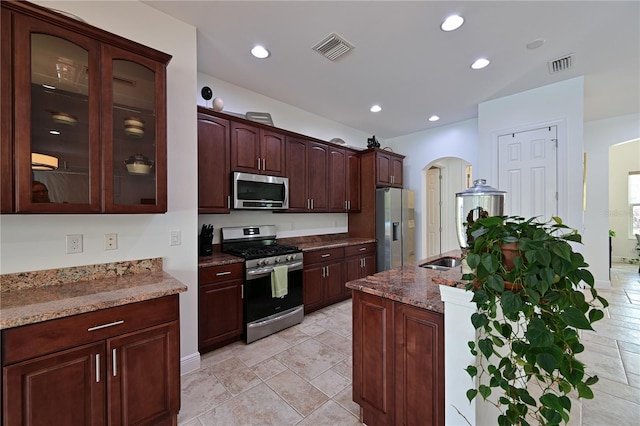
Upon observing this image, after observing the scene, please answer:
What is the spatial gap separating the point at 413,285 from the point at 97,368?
5.97 ft

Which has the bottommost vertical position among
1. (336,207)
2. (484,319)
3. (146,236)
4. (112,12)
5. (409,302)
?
(409,302)

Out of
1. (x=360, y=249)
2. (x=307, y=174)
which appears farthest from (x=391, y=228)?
(x=307, y=174)

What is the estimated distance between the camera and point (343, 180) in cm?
440

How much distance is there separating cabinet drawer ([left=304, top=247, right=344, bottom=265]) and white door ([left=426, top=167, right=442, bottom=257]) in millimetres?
3328

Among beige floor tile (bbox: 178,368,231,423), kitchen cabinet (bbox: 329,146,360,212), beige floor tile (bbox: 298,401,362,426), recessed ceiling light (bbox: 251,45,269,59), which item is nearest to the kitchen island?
beige floor tile (bbox: 298,401,362,426)

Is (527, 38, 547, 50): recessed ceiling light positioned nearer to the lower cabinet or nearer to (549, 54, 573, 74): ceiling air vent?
(549, 54, 573, 74): ceiling air vent

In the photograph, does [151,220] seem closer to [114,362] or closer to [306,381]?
[114,362]

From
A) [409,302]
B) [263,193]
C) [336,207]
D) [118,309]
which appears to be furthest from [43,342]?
[336,207]

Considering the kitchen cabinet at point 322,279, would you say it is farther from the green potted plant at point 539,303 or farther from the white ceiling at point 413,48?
the green potted plant at point 539,303

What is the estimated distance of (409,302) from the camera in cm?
142

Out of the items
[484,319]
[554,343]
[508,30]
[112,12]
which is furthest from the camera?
[508,30]

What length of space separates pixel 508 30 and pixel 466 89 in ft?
3.78

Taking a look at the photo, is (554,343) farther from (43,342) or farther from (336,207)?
(336,207)

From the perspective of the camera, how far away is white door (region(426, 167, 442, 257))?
20.8 feet
